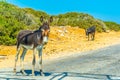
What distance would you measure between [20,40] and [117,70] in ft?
14.4

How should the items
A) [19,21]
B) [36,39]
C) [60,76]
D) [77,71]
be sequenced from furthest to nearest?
[19,21], [77,71], [60,76], [36,39]

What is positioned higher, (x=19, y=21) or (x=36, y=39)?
(x=19, y=21)

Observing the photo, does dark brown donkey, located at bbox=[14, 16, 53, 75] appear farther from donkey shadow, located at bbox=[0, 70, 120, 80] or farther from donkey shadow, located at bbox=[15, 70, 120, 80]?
donkey shadow, located at bbox=[15, 70, 120, 80]

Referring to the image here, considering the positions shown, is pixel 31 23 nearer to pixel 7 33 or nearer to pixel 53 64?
pixel 7 33

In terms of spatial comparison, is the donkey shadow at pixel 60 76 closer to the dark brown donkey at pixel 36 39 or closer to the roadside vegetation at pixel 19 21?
the dark brown donkey at pixel 36 39

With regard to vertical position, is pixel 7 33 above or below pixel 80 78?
above

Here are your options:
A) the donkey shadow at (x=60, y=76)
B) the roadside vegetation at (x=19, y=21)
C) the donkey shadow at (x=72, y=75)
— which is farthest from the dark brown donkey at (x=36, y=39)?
the roadside vegetation at (x=19, y=21)

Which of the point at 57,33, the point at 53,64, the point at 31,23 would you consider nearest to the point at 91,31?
the point at 57,33

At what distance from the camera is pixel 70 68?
658 inches

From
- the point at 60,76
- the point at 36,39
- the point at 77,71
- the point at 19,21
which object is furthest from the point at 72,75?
the point at 19,21

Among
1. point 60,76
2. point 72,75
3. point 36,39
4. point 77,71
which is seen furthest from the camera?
point 77,71

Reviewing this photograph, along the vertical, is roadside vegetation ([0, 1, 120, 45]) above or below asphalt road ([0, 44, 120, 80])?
above

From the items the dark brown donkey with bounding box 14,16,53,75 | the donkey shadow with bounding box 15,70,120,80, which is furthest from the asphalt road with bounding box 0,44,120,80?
the dark brown donkey with bounding box 14,16,53,75

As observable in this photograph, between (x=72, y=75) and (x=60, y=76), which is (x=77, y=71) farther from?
(x=60, y=76)
